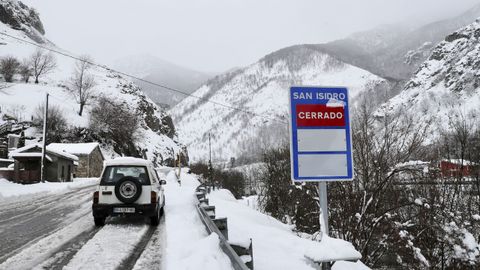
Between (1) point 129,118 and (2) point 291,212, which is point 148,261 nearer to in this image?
(2) point 291,212

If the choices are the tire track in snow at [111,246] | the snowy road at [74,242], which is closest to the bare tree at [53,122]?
the snowy road at [74,242]

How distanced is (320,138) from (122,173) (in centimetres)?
830

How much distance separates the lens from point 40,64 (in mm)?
103688

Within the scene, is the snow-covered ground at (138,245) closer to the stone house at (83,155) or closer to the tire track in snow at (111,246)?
the tire track in snow at (111,246)

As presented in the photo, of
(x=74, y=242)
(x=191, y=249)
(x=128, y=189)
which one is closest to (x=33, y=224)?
(x=128, y=189)

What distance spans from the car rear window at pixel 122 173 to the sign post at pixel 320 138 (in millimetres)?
7860

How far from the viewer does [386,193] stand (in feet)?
52.7

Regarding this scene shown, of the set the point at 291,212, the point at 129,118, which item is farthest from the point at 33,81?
the point at 291,212

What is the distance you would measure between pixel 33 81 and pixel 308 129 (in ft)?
351

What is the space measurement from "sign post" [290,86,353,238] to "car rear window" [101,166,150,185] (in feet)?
25.8

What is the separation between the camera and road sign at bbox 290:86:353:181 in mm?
4703

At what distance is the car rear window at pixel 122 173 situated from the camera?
11633mm

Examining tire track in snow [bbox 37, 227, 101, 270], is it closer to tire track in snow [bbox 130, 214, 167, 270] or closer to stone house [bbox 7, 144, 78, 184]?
tire track in snow [bbox 130, 214, 167, 270]

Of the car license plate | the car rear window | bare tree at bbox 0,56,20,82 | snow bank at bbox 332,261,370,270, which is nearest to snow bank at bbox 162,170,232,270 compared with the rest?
the car license plate
